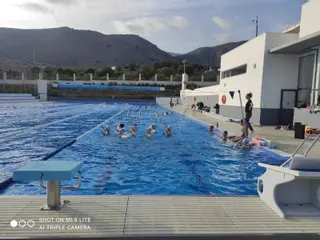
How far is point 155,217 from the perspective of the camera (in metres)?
2.60

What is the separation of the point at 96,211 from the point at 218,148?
6015 millimetres

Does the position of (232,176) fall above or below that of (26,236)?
below

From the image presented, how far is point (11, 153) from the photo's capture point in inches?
282

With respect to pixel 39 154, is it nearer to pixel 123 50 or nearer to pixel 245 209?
pixel 245 209

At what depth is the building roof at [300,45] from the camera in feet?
29.6

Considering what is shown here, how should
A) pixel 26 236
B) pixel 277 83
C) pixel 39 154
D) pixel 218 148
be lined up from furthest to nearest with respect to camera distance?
pixel 277 83 → pixel 218 148 → pixel 39 154 → pixel 26 236

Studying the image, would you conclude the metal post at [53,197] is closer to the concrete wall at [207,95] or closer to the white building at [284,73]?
the white building at [284,73]

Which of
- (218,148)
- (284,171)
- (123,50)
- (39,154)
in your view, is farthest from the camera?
(123,50)

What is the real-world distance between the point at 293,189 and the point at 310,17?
9.80 meters

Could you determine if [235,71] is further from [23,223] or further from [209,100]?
[23,223]

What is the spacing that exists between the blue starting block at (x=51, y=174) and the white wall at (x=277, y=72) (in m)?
10.9

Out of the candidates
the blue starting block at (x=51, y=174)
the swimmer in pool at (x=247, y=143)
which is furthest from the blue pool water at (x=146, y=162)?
the blue starting block at (x=51, y=174)

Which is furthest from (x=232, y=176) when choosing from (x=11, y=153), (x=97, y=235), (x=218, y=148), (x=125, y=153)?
(x=11, y=153)

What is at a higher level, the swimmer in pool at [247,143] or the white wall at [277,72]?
the white wall at [277,72]
